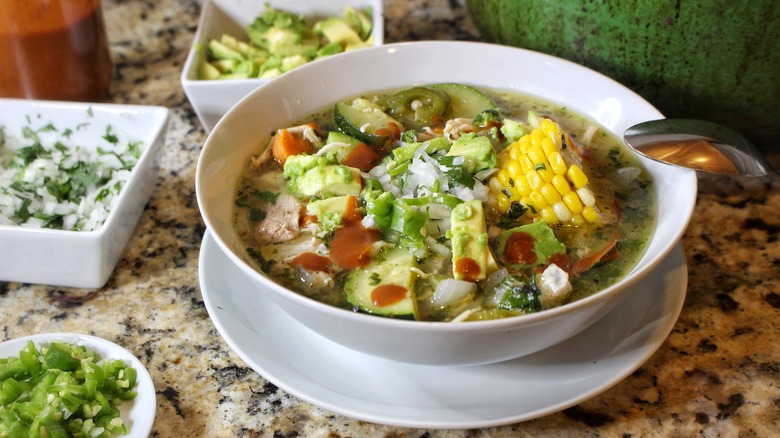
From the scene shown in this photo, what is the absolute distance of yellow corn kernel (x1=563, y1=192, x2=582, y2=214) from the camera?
6.04 ft

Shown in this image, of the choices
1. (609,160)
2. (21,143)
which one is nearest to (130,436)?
(21,143)

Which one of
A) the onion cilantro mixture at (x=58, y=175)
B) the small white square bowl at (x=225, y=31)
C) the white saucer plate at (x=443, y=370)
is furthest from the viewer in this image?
the small white square bowl at (x=225, y=31)

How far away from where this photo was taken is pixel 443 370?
165cm

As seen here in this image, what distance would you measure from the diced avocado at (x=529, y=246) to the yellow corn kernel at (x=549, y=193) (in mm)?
89

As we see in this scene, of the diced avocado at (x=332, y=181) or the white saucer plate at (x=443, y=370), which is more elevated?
the diced avocado at (x=332, y=181)

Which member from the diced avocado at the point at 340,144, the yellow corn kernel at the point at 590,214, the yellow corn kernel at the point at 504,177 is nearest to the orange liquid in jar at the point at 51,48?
the diced avocado at the point at 340,144

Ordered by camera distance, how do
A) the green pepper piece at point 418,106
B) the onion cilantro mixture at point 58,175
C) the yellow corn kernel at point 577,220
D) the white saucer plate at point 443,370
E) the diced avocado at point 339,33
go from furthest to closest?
the diced avocado at point 339,33 < the green pepper piece at point 418,106 < the onion cilantro mixture at point 58,175 < the yellow corn kernel at point 577,220 < the white saucer plate at point 443,370

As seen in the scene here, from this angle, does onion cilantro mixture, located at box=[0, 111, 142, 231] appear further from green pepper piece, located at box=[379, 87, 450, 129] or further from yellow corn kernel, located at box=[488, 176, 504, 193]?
yellow corn kernel, located at box=[488, 176, 504, 193]

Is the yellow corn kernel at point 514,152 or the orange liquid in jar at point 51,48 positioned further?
the orange liquid in jar at point 51,48

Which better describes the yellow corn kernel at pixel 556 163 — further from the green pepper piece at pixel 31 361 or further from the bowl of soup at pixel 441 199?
the green pepper piece at pixel 31 361

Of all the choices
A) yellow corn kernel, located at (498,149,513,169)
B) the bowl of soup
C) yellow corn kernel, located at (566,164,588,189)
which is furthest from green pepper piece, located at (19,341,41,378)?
yellow corn kernel, located at (566,164,588,189)

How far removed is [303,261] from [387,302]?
27 cm

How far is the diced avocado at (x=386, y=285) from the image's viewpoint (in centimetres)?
159

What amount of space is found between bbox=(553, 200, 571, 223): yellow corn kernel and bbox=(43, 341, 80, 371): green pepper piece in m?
1.16
